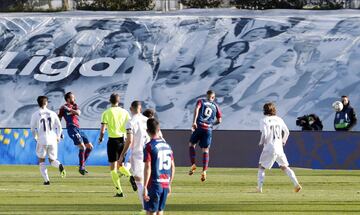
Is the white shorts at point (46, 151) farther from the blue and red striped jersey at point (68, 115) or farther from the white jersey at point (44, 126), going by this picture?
the blue and red striped jersey at point (68, 115)

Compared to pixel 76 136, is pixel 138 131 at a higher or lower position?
higher

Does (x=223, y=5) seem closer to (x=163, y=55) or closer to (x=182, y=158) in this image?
(x=163, y=55)

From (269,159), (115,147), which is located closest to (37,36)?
(115,147)

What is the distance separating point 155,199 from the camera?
16.7 metres

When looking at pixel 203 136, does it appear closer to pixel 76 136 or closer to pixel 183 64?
pixel 76 136

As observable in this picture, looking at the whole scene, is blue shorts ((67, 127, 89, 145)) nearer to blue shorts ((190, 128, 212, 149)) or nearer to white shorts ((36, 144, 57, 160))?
blue shorts ((190, 128, 212, 149))

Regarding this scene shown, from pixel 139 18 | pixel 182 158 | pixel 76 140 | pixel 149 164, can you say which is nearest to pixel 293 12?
pixel 139 18

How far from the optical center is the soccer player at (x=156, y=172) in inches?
658

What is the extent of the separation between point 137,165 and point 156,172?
5.74 metres

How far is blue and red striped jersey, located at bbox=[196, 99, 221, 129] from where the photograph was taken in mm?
31750

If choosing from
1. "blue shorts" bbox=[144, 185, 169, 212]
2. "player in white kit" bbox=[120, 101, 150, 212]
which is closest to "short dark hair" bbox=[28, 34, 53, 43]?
"player in white kit" bbox=[120, 101, 150, 212]

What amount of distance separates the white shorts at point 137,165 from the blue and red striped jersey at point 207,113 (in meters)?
9.08

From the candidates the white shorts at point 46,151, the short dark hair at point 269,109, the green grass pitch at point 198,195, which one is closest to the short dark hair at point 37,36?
the green grass pitch at point 198,195

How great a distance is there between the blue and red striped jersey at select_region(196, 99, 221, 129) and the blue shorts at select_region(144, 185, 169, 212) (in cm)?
1492
